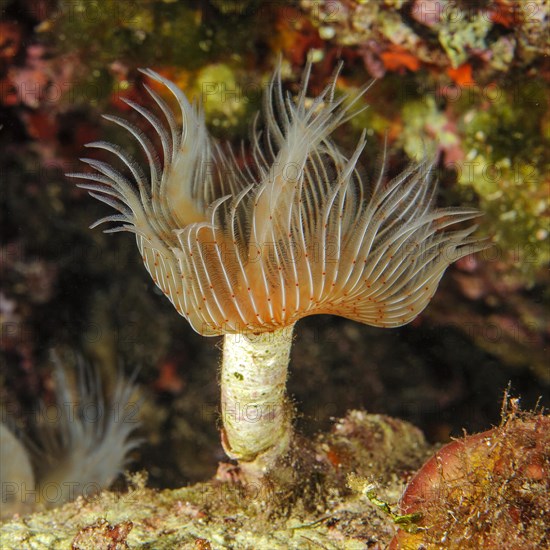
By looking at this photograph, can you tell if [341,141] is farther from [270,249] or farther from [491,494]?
[491,494]

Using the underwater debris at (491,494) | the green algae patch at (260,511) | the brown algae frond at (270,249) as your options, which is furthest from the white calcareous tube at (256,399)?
the underwater debris at (491,494)

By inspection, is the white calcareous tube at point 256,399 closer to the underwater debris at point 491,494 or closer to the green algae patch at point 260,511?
the green algae patch at point 260,511

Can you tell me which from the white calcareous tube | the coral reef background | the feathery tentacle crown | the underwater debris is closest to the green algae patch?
the white calcareous tube

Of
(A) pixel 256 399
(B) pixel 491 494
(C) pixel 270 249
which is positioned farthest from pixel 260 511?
(C) pixel 270 249

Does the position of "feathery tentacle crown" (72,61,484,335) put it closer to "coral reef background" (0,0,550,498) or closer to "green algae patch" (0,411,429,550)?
"green algae patch" (0,411,429,550)

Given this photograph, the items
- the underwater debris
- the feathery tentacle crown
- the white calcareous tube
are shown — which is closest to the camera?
the underwater debris

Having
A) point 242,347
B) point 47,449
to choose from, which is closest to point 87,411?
point 47,449
